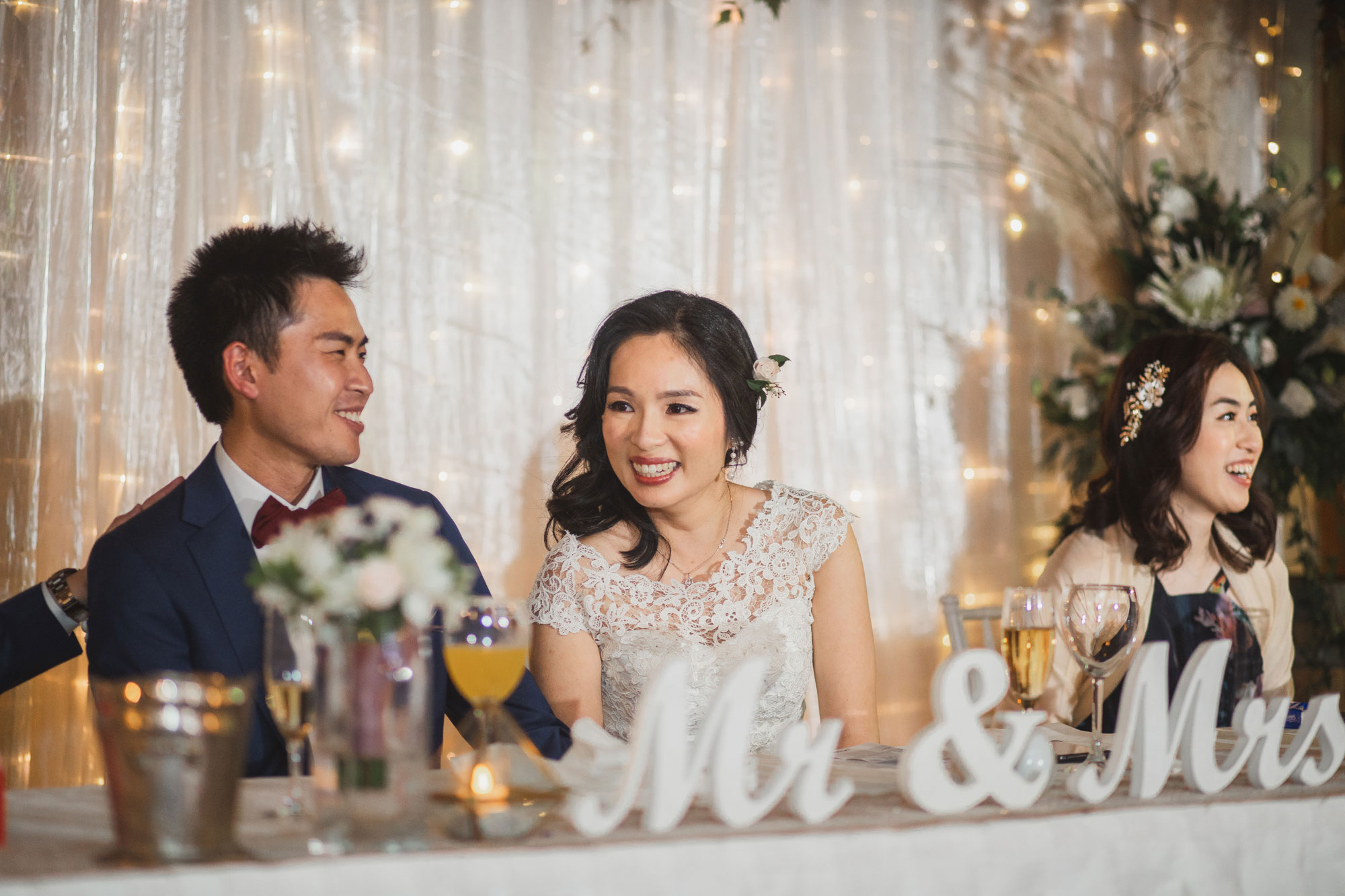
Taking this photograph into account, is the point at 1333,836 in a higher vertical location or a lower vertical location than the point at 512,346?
lower

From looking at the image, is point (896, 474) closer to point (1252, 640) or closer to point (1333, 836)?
point (1252, 640)

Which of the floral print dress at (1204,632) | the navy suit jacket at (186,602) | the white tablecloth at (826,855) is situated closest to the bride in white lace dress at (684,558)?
the navy suit jacket at (186,602)

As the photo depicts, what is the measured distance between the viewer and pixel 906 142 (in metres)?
4.03

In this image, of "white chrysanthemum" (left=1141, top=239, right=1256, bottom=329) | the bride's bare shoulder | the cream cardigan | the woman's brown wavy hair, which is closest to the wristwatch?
the bride's bare shoulder

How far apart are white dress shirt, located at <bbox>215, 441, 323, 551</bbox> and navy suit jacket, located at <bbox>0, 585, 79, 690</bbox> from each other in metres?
0.40

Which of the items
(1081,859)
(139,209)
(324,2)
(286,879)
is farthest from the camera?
(324,2)

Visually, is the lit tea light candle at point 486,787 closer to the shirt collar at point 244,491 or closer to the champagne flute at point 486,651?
the champagne flute at point 486,651

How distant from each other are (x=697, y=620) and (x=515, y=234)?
1.57m

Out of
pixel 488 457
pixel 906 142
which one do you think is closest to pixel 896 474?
pixel 906 142

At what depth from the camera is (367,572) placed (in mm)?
1161

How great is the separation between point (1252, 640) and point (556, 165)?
2.24 metres

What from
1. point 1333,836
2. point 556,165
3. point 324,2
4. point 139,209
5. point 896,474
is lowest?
point 1333,836

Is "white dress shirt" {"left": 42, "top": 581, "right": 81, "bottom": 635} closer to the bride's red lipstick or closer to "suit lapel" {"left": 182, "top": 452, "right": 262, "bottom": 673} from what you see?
"suit lapel" {"left": 182, "top": 452, "right": 262, "bottom": 673}

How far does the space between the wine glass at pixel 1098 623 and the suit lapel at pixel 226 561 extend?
4.21 feet
